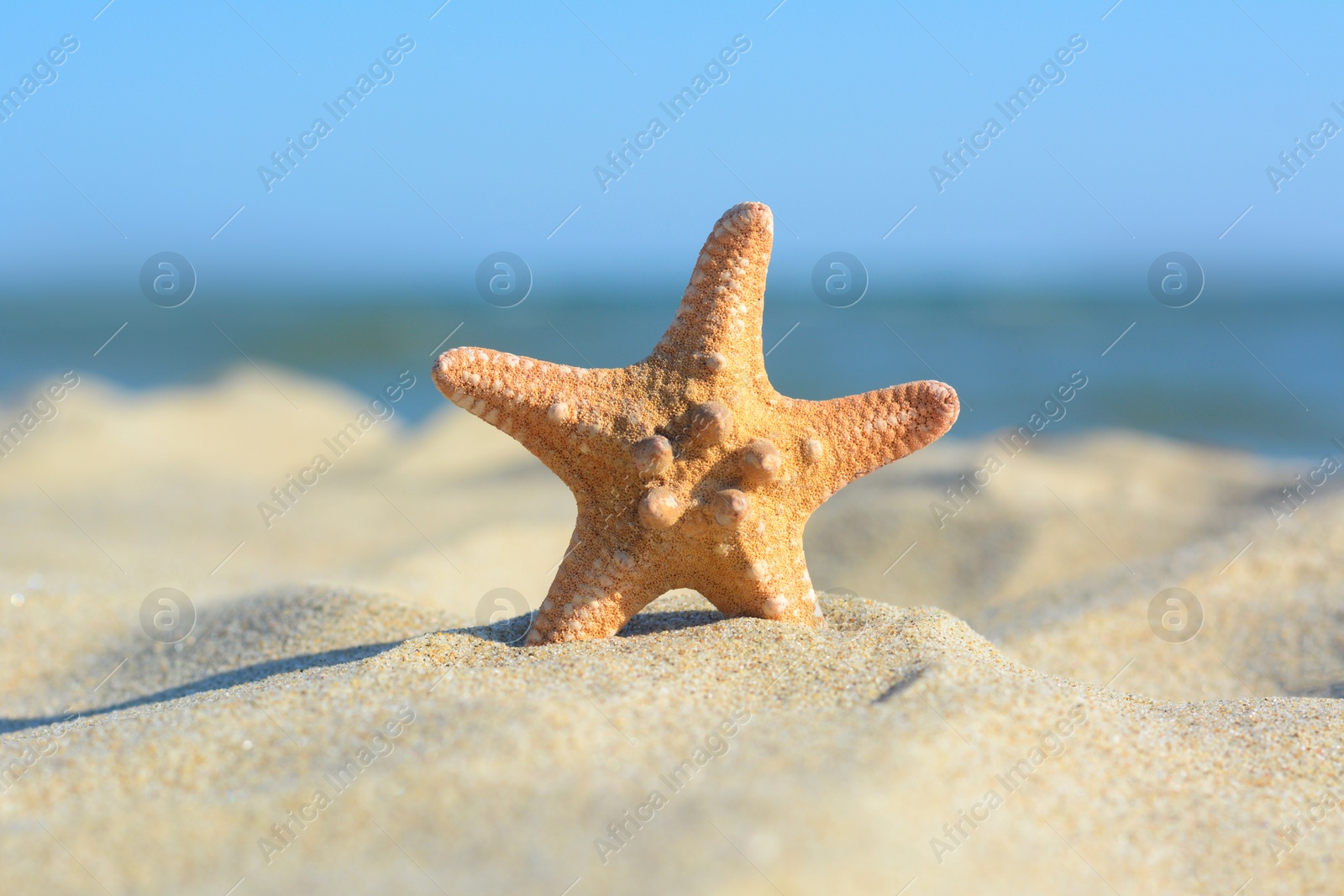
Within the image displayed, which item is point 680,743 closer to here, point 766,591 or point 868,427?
point 766,591

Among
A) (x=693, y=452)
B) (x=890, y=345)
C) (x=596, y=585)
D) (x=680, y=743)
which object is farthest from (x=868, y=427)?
(x=890, y=345)

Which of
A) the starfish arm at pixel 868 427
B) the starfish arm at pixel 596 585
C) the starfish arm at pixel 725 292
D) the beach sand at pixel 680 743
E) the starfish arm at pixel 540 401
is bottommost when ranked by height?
the beach sand at pixel 680 743

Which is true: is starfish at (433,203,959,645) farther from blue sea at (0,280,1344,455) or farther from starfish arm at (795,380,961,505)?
blue sea at (0,280,1344,455)

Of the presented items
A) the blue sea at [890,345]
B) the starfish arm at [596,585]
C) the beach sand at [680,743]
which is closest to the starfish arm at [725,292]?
the starfish arm at [596,585]

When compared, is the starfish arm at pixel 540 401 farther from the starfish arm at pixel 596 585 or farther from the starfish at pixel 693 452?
the starfish arm at pixel 596 585

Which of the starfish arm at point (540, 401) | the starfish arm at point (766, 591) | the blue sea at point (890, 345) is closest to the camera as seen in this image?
the starfish arm at point (540, 401)

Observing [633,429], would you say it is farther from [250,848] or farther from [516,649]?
[250,848]
